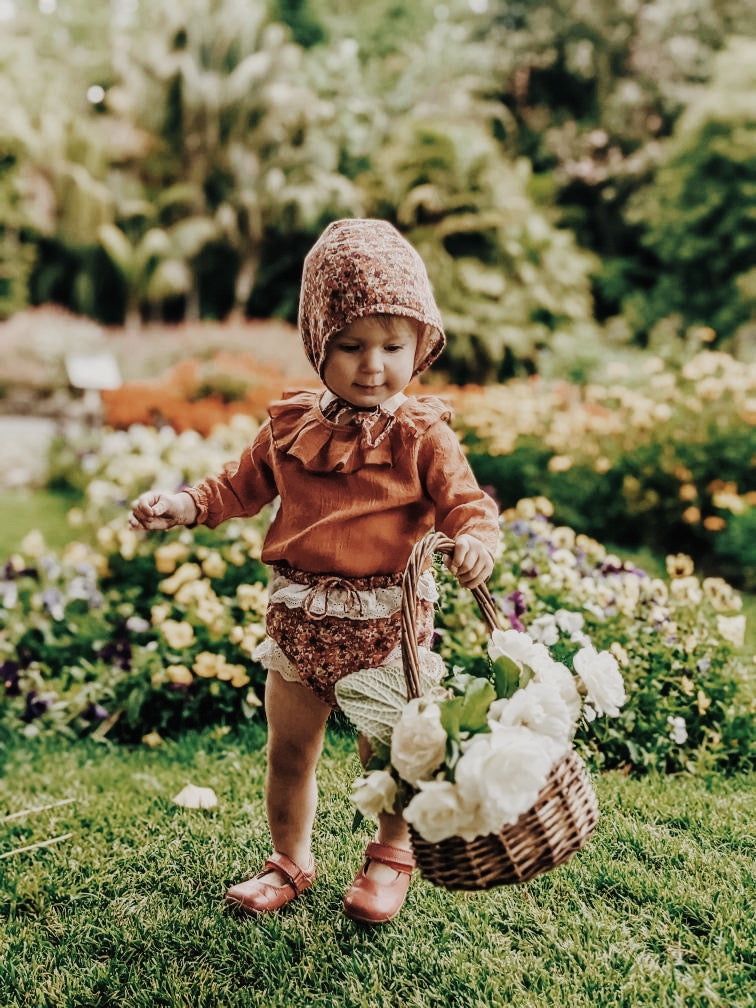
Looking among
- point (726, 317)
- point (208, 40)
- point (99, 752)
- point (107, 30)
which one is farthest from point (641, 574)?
point (107, 30)

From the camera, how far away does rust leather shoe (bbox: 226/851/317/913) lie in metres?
2.04

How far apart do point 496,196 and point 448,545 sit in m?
11.0

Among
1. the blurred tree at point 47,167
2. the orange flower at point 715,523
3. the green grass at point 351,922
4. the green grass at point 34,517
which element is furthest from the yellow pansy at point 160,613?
the blurred tree at point 47,167

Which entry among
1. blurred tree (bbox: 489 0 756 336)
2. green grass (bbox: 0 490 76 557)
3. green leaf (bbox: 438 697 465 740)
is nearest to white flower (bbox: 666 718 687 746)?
green leaf (bbox: 438 697 465 740)

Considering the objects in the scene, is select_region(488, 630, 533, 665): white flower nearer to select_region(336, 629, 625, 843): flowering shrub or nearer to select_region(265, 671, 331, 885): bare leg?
select_region(336, 629, 625, 843): flowering shrub

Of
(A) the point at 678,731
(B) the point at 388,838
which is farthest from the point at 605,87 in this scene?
(B) the point at 388,838

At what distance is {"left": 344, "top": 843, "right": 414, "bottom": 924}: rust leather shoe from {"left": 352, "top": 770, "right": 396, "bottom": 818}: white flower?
0.49 m

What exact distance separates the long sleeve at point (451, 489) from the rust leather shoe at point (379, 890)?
28.9 inches

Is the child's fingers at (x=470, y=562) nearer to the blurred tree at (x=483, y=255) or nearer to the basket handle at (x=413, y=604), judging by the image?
the basket handle at (x=413, y=604)

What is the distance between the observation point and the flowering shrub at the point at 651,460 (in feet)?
16.4

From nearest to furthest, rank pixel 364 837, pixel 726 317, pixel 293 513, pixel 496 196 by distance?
pixel 293 513 < pixel 364 837 < pixel 726 317 < pixel 496 196

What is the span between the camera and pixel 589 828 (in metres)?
1.59

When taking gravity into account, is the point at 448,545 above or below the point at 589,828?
above

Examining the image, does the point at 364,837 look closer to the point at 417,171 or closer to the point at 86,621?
the point at 86,621
